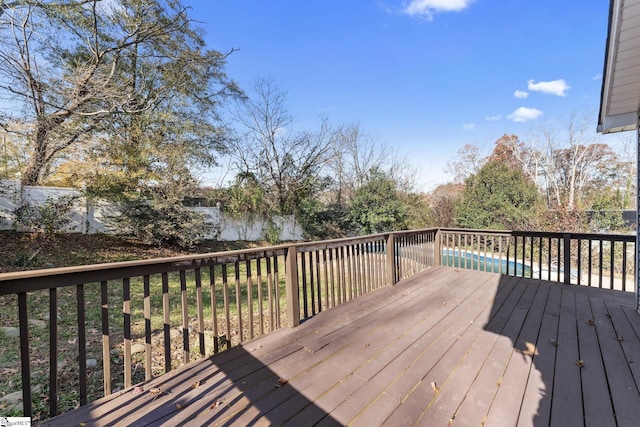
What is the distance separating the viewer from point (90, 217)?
7.84 metres

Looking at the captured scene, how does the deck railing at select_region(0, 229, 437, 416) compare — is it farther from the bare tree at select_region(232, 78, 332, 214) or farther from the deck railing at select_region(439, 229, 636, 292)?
the bare tree at select_region(232, 78, 332, 214)

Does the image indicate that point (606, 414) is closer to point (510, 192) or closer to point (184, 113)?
point (510, 192)

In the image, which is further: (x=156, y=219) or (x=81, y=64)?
(x=156, y=219)

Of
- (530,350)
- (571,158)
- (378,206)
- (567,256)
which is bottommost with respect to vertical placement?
(530,350)

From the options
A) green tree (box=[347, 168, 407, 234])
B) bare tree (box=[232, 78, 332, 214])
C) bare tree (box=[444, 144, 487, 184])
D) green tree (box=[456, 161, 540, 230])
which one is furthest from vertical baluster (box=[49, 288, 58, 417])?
bare tree (box=[444, 144, 487, 184])

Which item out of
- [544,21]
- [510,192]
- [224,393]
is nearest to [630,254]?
[510,192]

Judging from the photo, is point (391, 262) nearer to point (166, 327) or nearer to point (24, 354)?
point (166, 327)

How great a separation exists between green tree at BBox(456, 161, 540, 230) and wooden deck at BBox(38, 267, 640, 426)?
7330mm

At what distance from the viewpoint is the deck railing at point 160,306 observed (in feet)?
4.93

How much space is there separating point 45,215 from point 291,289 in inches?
284

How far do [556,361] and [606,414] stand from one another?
588 millimetres

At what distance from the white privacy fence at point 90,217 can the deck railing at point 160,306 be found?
374 centimetres

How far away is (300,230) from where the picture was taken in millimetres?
11875
